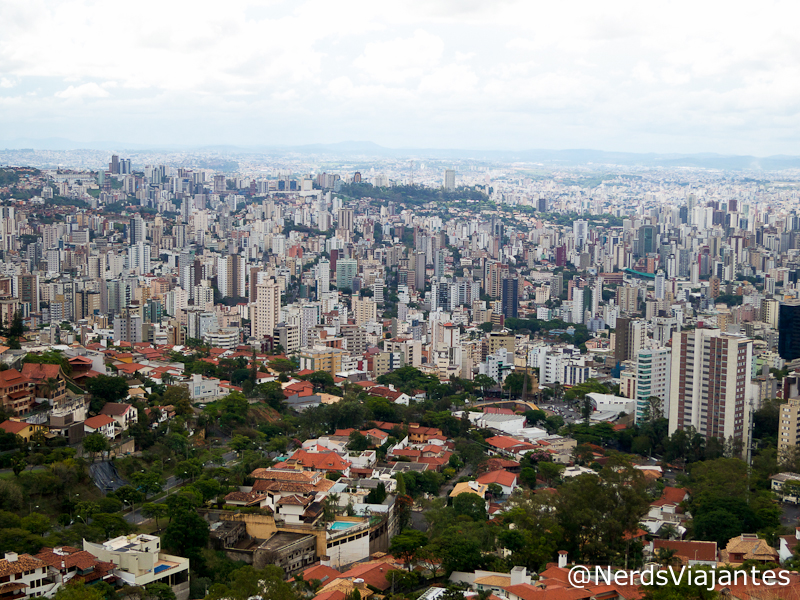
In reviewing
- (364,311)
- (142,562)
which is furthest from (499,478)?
(364,311)

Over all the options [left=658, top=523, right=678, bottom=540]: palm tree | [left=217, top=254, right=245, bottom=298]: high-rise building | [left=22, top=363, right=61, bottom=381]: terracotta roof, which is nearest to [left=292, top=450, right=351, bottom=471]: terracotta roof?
[left=22, top=363, right=61, bottom=381]: terracotta roof

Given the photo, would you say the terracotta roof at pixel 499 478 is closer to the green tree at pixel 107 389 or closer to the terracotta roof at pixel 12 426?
the green tree at pixel 107 389

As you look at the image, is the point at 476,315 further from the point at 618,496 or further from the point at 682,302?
the point at 618,496


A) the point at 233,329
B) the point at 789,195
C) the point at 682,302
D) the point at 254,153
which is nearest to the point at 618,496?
the point at 233,329

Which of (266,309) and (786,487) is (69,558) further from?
(266,309)

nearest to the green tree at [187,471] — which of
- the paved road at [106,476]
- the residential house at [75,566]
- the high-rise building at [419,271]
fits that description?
the paved road at [106,476]

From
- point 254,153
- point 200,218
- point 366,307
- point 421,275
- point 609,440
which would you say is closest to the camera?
point 609,440
